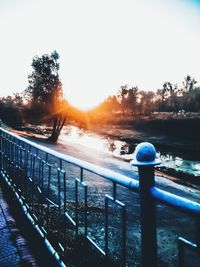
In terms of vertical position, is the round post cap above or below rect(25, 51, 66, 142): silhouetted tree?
below

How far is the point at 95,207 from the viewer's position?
7.89 metres

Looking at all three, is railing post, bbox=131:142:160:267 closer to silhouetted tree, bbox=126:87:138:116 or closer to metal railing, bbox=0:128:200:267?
metal railing, bbox=0:128:200:267

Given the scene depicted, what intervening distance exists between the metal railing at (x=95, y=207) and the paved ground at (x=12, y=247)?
26 centimetres

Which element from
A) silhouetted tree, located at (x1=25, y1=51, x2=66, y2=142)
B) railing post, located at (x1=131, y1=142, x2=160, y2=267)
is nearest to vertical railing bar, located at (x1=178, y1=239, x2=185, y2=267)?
railing post, located at (x1=131, y1=142, x2=160, y2=267)

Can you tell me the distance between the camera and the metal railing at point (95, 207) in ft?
5.60

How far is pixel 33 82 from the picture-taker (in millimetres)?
38062

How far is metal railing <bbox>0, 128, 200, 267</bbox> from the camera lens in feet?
5.60

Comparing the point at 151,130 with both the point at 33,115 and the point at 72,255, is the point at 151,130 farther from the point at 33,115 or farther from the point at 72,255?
the point at 72,255

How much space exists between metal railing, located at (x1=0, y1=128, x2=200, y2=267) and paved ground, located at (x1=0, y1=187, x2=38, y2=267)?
0.86ft

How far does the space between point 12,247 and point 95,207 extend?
14.7 ft

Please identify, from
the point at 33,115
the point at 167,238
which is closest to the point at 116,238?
the point at 167,238

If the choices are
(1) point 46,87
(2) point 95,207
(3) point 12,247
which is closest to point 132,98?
(1) point 46,87

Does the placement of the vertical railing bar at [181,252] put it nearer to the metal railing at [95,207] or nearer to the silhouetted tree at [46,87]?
the metal railing at [95,207]

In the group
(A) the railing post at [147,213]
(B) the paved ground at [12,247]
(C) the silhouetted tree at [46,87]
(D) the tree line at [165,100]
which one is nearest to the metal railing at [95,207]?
(A) the railing post at [147,213]
